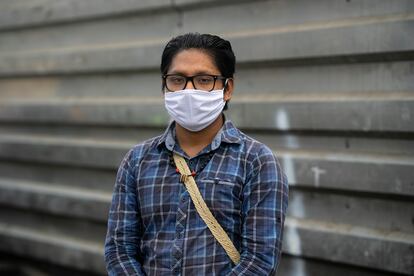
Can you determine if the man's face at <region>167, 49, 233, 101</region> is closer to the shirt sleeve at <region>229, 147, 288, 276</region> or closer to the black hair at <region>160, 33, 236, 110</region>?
the black hair at <region>160, 33, 236, 110</region>

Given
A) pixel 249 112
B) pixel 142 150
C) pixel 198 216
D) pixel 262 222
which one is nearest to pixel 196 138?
pixel 142 150

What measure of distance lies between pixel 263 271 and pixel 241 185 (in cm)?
34

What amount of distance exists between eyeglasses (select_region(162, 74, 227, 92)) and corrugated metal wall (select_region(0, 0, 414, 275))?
1375 millimetres

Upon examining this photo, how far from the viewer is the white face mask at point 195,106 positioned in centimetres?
221

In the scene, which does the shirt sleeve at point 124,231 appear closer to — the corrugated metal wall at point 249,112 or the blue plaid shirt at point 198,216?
the blue plaid shirt at point 198,216

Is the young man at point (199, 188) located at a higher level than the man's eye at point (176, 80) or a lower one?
lower

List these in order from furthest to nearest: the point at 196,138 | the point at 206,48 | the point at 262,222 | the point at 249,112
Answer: the point at 249,112, the point at 196,138, the point at 206,48, the point at 262,222

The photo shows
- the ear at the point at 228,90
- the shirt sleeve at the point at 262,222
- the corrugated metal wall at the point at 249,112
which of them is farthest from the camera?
the corrugated metal wall at the point at 249,112

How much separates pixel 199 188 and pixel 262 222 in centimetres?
28

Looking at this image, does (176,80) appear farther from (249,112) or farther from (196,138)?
(249,112)

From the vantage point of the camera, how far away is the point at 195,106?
2203 millimetres

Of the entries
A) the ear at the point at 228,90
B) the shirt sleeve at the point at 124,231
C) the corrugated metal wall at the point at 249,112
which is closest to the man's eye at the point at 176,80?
the ear at the point at 228,90

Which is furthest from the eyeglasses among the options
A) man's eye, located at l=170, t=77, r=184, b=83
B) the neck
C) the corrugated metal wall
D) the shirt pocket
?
the corrugated metal wall

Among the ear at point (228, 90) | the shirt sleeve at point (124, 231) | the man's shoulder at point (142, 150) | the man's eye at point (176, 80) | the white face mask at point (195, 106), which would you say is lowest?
the shirt sleeve at point (124, 231)
